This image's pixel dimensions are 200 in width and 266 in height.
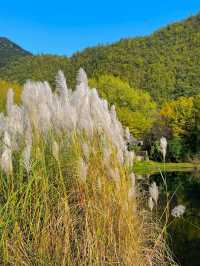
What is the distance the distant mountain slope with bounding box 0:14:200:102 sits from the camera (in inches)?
3369

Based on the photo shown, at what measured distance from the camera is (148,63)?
91688 millimetres

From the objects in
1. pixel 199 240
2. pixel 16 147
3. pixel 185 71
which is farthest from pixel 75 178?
pixel 185 71

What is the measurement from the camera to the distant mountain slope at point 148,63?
85562 millimetres

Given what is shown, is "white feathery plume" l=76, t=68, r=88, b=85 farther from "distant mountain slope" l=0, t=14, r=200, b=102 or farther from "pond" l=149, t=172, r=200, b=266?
"distant mountain slope" l=0, t=14, r=200, b=102

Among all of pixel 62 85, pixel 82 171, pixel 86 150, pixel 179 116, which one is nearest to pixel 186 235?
pixel 62 85

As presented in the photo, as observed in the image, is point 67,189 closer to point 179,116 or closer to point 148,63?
point 179,116

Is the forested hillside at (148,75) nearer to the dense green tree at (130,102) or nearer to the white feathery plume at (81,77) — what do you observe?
the dense green tree at (130,102)

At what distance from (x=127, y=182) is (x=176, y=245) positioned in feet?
24.9

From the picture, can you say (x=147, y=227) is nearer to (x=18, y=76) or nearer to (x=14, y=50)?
(x=18, y=76)

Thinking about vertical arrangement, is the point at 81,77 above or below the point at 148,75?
above

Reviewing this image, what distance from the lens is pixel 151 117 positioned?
186ft

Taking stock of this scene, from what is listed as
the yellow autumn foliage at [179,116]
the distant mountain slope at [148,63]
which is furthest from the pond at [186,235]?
the distant mountain slope at [148,63]

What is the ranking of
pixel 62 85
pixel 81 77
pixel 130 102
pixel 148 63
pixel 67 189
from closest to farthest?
pixel 67 189 → pixel 62 85 → pixel 81 77 → pixel 130 102 → pixel 148 63

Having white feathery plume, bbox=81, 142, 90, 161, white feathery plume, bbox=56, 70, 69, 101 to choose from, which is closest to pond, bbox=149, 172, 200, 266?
white feathery plume, bbox=56, 70, 69, 101
